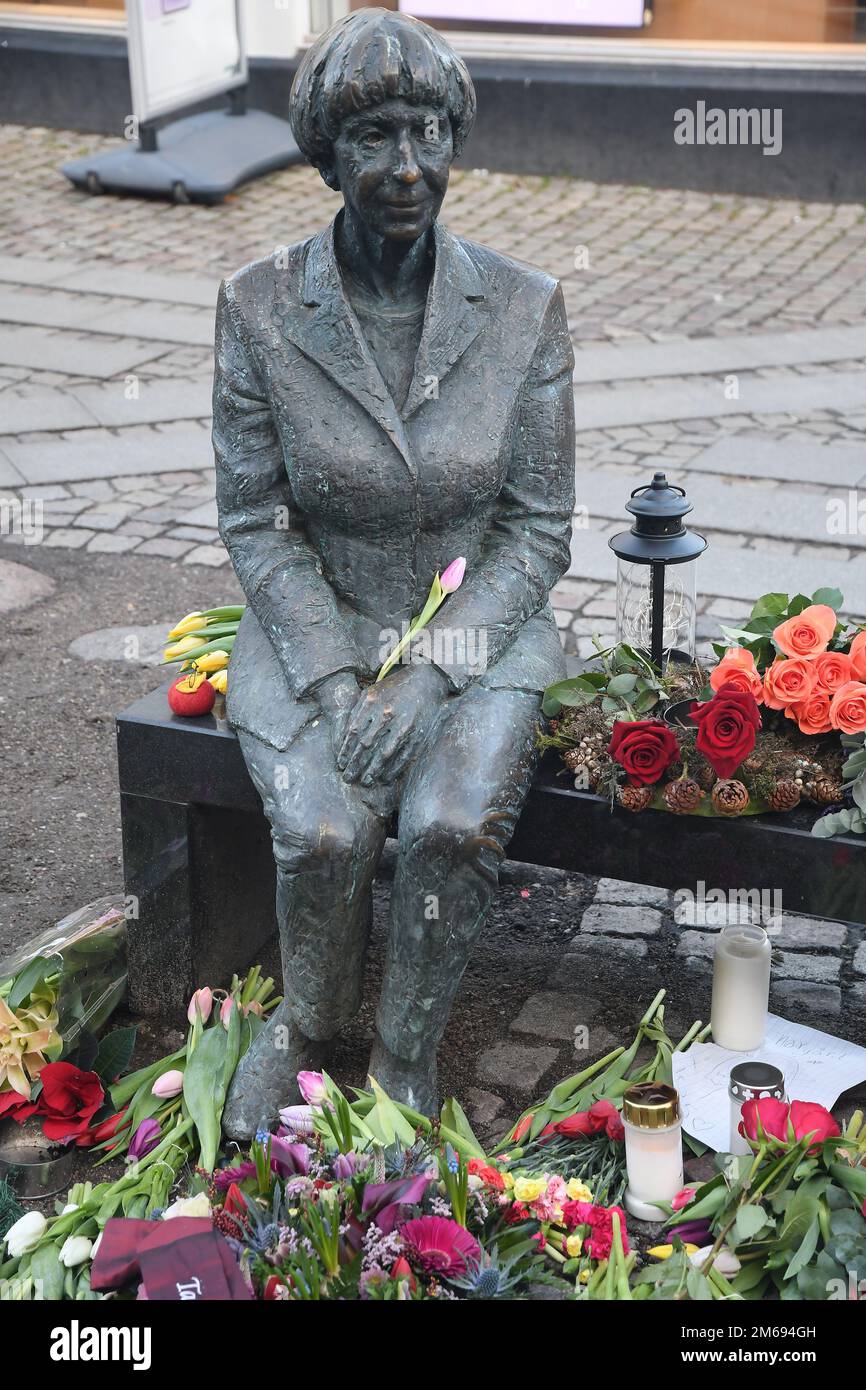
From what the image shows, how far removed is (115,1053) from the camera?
156 inches

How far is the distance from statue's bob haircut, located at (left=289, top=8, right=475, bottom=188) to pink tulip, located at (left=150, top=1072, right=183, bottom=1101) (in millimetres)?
2006

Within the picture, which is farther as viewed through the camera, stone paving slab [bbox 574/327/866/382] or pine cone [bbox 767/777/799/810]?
stone paving slab [bbox 574/327/866/382]

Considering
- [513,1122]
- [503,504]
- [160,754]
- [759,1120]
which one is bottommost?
[513,1122]

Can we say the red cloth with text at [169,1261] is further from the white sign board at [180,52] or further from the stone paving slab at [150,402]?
the white sign board at [180,52]

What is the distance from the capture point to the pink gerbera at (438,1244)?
10.0 feet

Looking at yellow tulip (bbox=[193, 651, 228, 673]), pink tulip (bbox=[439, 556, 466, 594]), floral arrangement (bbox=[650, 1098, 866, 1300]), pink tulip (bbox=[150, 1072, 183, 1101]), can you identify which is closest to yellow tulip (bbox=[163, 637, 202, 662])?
yellow tulip (bbox=[193, 651, 228, 673])

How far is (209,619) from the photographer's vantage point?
460 cm

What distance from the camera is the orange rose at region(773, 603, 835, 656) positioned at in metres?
3.86

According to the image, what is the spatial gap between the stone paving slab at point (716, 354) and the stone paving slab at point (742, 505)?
1.24m

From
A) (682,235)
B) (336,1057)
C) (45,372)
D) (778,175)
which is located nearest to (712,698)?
(336,1057)

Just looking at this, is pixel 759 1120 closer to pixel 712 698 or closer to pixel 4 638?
pixel 712 698

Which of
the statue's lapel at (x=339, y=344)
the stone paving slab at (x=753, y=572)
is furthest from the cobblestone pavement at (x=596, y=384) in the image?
the statue's lapel at (x=339, y=344)

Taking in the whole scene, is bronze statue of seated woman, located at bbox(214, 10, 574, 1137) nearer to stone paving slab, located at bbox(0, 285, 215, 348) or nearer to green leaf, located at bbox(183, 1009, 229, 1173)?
green leaf, located at bbox(183, 1009, 229, 1173)

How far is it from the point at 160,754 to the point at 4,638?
242cm
